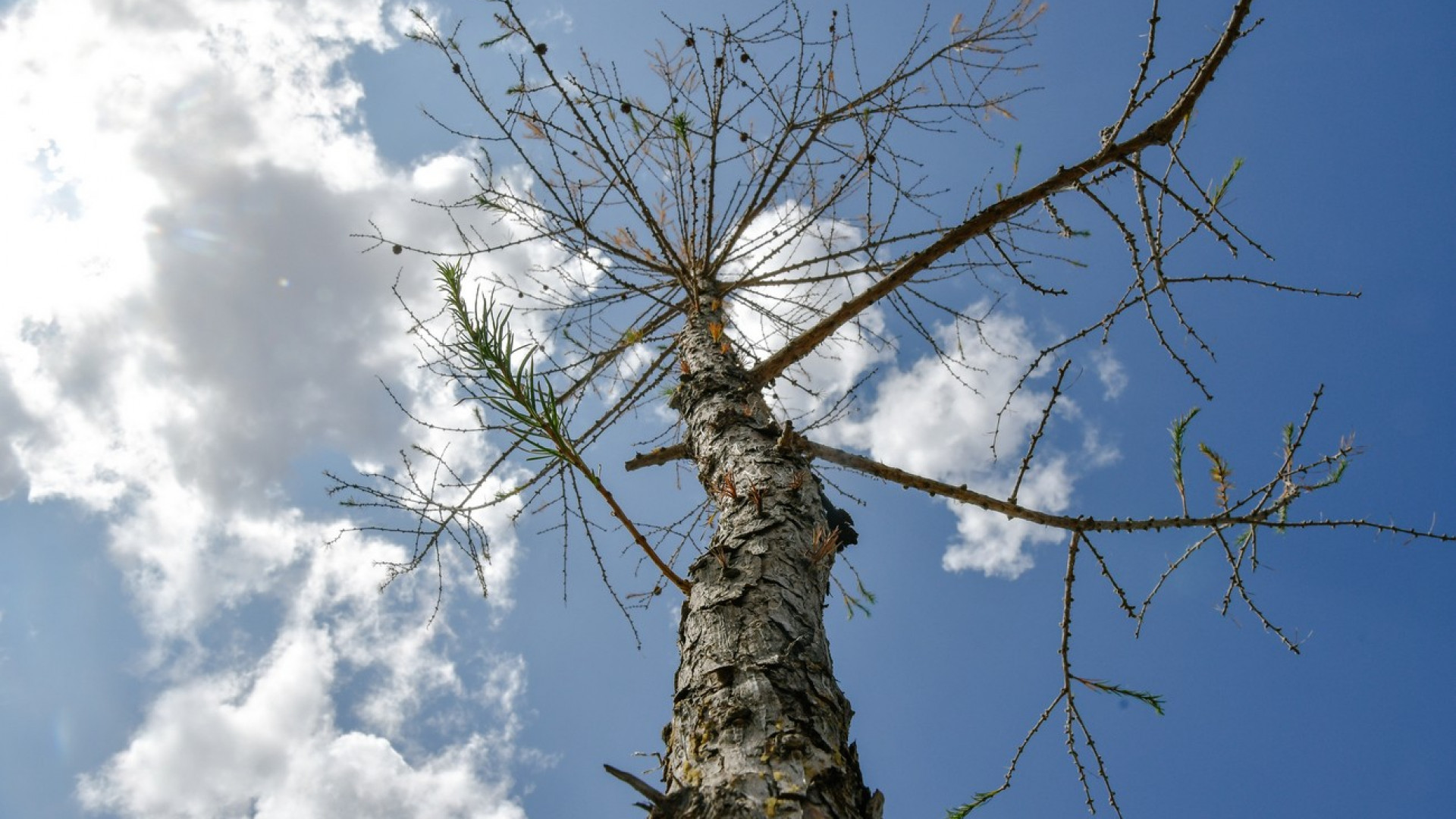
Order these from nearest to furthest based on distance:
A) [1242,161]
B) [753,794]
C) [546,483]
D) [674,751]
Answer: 1. [753,794]
2. [674,751]
3. [1242,161]
4. [546,483]

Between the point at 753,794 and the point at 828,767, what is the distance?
0.15m

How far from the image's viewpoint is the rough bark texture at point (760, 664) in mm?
1116

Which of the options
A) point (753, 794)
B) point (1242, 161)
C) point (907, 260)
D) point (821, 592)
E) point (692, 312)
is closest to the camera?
point (753, 794)

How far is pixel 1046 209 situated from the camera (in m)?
2.41

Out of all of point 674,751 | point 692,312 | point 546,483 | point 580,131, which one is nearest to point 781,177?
point 692,312

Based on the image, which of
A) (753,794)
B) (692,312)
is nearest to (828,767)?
(753,794)

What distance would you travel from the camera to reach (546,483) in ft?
10.2

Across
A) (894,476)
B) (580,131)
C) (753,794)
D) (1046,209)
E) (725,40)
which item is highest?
(725,40)

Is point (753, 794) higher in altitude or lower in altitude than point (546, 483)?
lower

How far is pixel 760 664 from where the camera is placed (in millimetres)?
1370

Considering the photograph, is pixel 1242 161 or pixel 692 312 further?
pixel 692 312

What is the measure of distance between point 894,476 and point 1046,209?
3.24 feet

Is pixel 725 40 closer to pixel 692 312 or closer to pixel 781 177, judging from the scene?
pixel 781 177

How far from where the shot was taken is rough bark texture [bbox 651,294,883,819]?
3.66 ft
